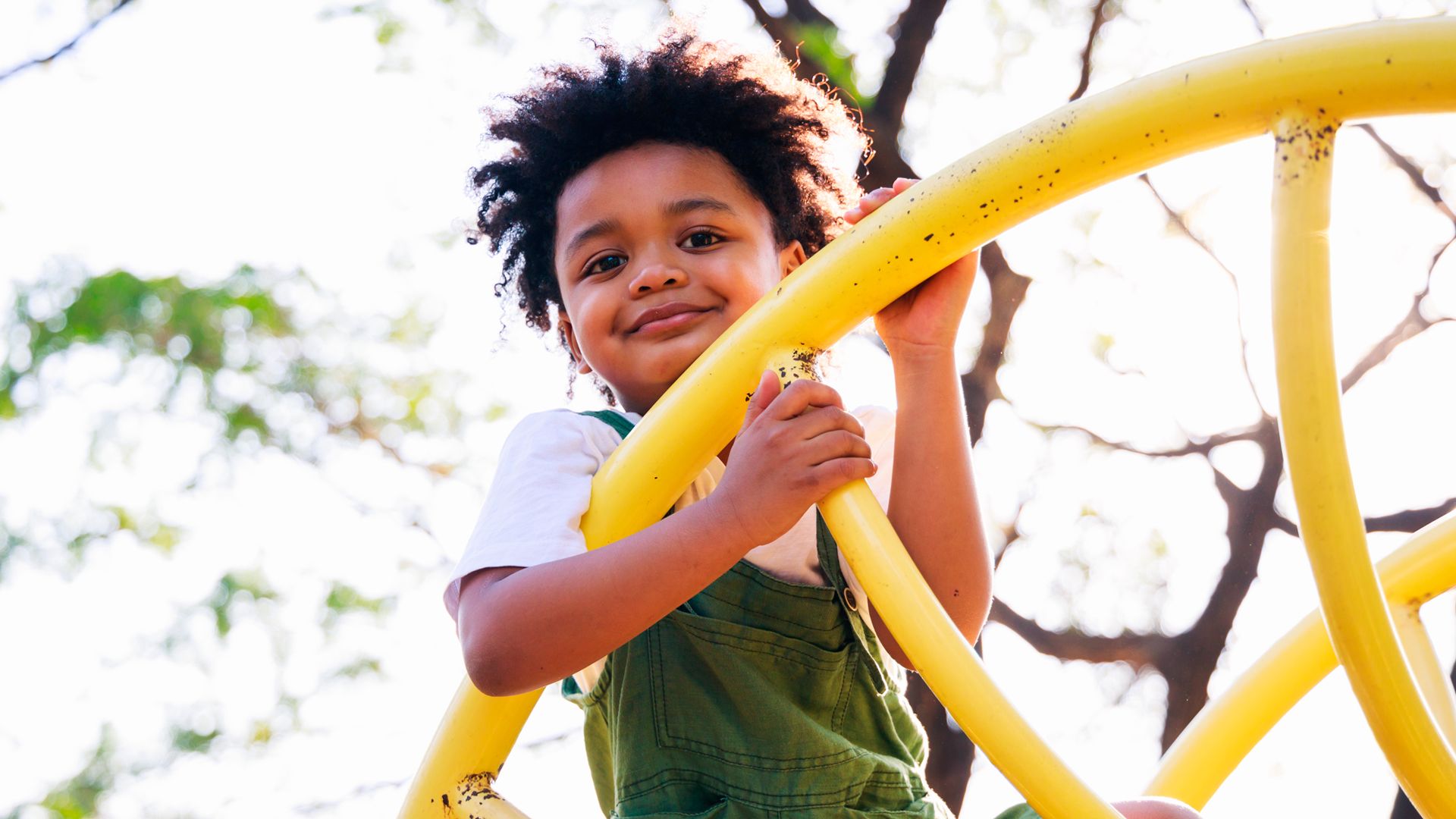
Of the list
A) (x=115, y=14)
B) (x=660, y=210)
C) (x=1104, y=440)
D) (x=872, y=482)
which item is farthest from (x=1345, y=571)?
(x=115, y=14)

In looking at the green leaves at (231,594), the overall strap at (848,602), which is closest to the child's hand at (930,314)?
the overall strap at (848,602)

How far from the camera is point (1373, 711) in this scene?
657 mm

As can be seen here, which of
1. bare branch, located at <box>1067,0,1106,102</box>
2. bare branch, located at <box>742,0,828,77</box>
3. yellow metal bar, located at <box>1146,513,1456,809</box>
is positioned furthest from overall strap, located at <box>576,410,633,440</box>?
bare branch, located at <box>1067,0,1106,102</box>

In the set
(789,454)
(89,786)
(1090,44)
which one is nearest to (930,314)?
(789,454)

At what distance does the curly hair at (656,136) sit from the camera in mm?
1629

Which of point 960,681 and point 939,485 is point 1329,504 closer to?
point 960,681

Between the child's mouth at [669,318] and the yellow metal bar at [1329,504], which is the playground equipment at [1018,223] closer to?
the yellow metal bar at [1329,504]

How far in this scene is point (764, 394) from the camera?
897 millimetres

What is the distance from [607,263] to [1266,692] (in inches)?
30.8

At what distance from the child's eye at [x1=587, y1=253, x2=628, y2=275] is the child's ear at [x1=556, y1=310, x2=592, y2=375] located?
0.28m

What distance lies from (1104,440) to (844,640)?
2728 mm

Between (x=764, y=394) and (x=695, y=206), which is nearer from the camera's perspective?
(x=764, y=394)

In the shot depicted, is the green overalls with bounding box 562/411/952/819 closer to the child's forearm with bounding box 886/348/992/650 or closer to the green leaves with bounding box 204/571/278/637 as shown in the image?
the child's forearm with bounding box 886/348/992/650

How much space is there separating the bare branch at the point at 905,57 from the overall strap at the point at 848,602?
2304 millimetres
